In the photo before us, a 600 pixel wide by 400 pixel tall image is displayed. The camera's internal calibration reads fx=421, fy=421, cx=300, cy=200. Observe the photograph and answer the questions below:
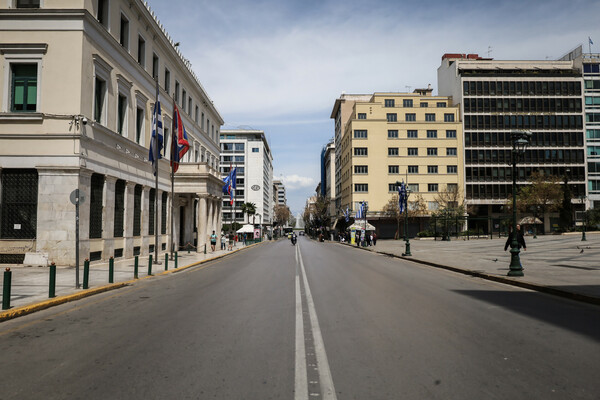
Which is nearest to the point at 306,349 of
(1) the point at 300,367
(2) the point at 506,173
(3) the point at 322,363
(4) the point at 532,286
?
(3) the point at 322,363

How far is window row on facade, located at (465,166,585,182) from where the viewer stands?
7431 centimetres

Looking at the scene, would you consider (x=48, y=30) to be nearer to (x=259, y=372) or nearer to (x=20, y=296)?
(x=20, y=296)

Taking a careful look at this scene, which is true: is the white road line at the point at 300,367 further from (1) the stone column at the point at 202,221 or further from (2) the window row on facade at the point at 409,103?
(2) the window row on facade at the point at 409,103

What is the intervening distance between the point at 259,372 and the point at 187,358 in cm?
111

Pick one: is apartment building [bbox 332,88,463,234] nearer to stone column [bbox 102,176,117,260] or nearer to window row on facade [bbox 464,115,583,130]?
window row on facade [bbox 464,115,583,130]

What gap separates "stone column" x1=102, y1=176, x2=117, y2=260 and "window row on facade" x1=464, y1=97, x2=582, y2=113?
68.4 m

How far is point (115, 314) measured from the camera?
8.57 metres

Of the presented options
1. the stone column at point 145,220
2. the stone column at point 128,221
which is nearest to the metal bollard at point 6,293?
the stone column at point 128,221

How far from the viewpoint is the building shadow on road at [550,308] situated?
7312 millimetres

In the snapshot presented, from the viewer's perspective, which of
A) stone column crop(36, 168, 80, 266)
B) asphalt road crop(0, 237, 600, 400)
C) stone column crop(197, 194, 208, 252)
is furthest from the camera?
stone column crop(197, 194, 208, 252)

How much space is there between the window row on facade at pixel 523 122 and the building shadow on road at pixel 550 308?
234 ft

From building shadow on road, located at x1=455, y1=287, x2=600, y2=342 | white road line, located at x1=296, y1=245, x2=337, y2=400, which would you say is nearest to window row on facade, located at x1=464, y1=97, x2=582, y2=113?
building shadow on road, located at x1=455, y1=287, x2=600, y2=342

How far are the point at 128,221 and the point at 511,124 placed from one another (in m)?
71.0

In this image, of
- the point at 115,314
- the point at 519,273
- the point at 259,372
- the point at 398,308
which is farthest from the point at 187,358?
the point at 519,273
